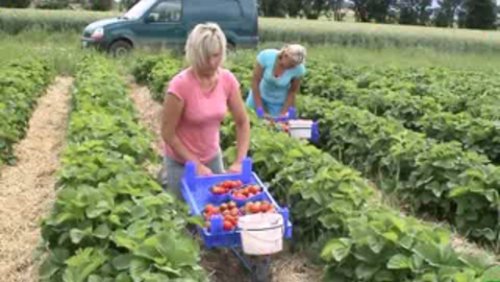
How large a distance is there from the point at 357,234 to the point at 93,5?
4443 cm

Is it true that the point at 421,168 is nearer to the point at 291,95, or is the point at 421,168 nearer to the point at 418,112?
the point at 291,95

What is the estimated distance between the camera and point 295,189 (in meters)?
5.12

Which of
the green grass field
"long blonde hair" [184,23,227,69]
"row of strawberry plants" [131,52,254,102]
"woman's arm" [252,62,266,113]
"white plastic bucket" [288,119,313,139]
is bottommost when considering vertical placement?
the green grass field

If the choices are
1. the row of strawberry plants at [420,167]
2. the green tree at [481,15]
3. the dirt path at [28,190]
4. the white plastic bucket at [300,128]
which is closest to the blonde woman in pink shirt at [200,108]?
the dirt path at [28,190]

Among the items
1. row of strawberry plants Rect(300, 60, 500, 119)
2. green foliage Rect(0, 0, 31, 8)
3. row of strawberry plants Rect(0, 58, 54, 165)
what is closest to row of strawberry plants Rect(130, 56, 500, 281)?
row of strawberry plants Rect(0, 58, 54, 165)

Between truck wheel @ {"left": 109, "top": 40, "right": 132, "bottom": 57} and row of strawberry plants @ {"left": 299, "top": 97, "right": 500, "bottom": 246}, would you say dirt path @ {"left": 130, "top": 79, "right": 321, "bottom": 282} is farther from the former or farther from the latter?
truck wheel @ {"left": 109, "top": 40, "right": 132, "bottom": 57}

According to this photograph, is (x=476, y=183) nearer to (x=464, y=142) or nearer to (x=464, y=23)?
(x=464, y=142)

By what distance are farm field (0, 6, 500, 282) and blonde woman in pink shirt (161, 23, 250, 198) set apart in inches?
12.6

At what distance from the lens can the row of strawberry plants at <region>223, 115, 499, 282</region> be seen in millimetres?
3703

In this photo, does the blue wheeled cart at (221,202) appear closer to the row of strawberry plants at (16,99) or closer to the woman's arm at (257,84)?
the woman's arm at (257,84)

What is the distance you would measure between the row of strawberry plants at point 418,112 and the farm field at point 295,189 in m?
0.02

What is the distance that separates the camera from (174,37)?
18.9 metres

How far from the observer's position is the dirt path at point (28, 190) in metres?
5.02

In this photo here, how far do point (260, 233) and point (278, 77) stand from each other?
12.2 ft
